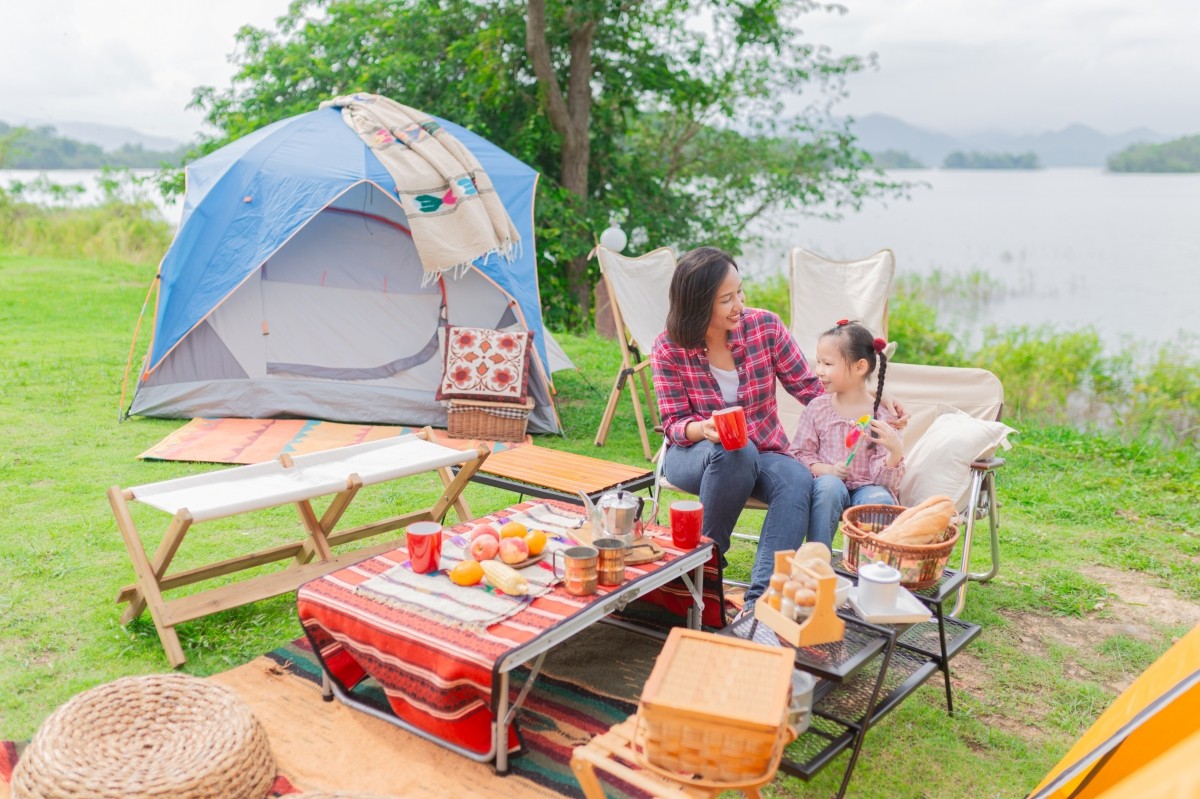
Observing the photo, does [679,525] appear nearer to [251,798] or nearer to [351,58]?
[251,798]

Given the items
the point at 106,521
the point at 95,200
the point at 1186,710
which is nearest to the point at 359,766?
the point at 1186,710

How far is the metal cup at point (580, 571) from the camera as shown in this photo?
235cm

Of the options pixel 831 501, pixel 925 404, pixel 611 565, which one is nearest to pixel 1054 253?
Answer: pixel 925 404

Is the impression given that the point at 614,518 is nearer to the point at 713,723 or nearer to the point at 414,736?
the point at 414,736

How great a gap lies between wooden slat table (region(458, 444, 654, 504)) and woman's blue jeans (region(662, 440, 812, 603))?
0.34 meters

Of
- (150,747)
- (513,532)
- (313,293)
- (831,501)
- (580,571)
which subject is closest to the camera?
(150,747)

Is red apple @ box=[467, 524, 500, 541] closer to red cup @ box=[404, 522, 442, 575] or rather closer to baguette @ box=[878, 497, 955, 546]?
red cup @ box=[404, 522, 442, 575]

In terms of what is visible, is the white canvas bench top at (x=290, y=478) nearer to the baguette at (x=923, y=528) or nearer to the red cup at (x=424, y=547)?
the red cup at (x=424, y=547)

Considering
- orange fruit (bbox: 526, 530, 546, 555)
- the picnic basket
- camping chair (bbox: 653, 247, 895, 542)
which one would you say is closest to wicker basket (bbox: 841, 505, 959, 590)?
the picnic basket

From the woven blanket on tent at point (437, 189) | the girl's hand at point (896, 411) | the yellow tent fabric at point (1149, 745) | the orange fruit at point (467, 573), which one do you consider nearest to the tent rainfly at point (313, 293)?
the woven blanket on tent at point (437, 189)

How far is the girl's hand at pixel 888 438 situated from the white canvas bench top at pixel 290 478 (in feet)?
4.45

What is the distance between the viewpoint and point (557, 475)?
11.7 feet

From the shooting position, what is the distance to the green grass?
2.49 m

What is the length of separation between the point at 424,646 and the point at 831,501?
138 cm
